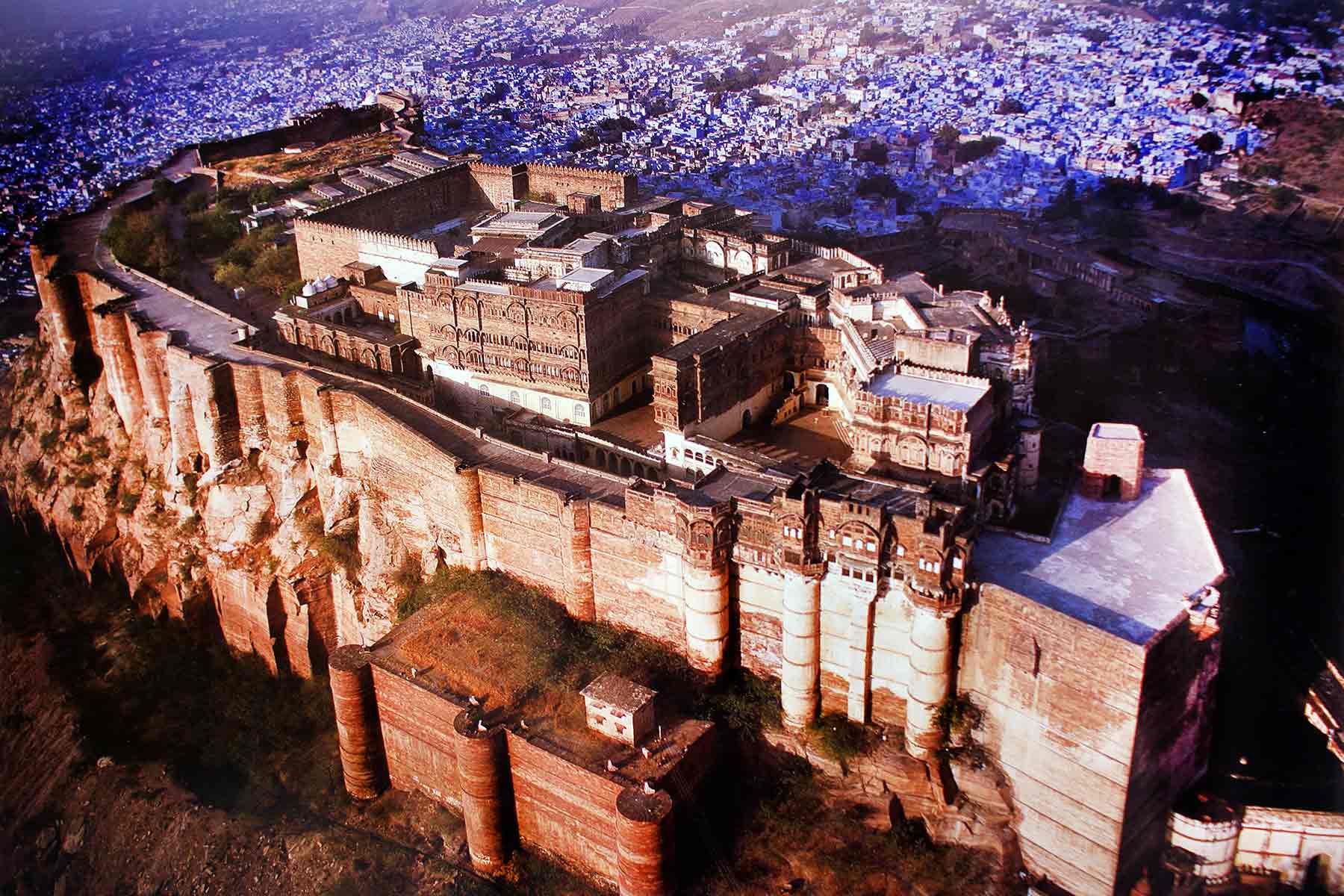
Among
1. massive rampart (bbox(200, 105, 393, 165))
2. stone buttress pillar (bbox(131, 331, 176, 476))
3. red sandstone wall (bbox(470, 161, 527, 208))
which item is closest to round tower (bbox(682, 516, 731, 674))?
stone buttress pillar (bbox(131, 331, 176, 476))

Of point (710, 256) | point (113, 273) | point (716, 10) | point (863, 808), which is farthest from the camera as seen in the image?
point (716, 10)

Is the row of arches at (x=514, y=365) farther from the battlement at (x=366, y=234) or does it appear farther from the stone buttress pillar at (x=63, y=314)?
the stone buttress pillar at (x=63, y=314)

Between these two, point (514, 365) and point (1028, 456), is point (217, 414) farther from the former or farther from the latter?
point (1028, 456)

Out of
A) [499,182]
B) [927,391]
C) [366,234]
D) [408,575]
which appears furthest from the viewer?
[499,182]

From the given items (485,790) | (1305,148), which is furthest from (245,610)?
(1305,148)

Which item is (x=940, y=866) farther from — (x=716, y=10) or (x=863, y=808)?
(x=716, y=10)

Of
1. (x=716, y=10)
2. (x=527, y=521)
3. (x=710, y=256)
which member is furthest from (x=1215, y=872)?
(x=716, y=10)

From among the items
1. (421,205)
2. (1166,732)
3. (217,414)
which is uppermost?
(421,205)

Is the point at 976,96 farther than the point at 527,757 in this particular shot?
Yes
